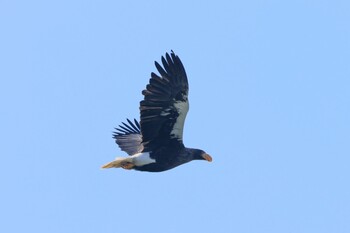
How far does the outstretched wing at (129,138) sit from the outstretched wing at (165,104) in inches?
109

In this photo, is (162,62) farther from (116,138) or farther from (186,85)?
(116,138)

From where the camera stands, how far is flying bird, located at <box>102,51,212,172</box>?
27.9m

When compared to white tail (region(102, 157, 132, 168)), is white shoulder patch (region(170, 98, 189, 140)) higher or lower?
higher

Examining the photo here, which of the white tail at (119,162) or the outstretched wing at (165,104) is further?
the white tail at (119,162)

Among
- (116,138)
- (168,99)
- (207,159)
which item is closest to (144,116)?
(168,99)

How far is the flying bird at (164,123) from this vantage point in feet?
91.6

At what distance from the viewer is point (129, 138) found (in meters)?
34.1

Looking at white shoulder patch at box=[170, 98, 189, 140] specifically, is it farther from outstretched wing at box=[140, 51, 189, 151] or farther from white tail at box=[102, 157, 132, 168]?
white tail at box=[102, 157, 132, 168]

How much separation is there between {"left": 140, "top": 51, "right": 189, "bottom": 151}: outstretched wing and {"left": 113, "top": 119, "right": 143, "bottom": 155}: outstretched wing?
277 centimetres

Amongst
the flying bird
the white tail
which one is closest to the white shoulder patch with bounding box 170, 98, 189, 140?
the flying bird

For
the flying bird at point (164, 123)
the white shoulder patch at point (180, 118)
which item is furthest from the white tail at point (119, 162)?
the white shoulder patch at point (180, 118)

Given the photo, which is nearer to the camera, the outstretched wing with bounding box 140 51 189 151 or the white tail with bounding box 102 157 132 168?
the outstretched wing with bounding box 140 51 189 151

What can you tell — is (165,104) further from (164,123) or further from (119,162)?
(119,162)

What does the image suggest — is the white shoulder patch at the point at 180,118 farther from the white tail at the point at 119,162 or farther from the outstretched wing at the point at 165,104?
the white tail at the point at 119,162
